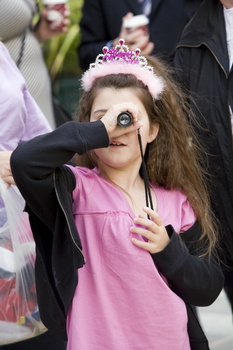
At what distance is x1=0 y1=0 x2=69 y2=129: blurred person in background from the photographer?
2.65 meters

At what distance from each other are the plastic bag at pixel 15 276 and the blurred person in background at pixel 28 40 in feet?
3.97

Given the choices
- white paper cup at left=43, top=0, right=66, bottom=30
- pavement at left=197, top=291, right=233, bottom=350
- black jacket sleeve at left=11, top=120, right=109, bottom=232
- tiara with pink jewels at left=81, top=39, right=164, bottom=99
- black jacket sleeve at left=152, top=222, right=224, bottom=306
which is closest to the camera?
black jacket sleeve at left=11, top=120, right=109, bottom=232

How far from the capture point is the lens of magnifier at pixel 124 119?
1638 mm

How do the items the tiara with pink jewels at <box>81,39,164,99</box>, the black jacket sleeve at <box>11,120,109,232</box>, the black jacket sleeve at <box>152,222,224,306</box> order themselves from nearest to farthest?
the black jacket sleeve at <box>11,120,109,232</box> → the black jacket sleeve at <box>152,222,224,306</box> → the tiara with pink jewels at <box>81,39,164,99</box>

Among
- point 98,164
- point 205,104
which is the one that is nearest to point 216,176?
point 205,104

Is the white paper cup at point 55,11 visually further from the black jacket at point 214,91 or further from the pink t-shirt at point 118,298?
the pink t-shirt at point 118,298

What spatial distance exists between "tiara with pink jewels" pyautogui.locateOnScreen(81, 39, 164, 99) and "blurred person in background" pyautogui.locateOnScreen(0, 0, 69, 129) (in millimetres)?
950

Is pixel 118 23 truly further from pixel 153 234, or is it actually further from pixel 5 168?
pixel 153 234

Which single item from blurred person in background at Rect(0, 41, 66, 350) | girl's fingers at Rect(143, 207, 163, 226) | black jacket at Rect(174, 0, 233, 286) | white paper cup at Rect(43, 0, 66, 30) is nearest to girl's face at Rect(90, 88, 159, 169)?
girl's fingers at Rect(143, 207, 163, 226)

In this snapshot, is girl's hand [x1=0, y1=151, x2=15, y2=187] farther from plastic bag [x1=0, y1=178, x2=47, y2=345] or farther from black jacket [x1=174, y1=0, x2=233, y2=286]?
black jacket [x1=174, y1=0, x2=233, y2=286]

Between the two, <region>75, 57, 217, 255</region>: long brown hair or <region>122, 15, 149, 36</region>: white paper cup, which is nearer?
<region>75, 57, 217, 255</region>: long brown hair

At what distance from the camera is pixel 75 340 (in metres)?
1.69

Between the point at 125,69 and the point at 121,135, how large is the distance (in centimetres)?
30

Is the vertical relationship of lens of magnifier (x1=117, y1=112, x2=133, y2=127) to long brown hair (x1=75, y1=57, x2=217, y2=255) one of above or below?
above
